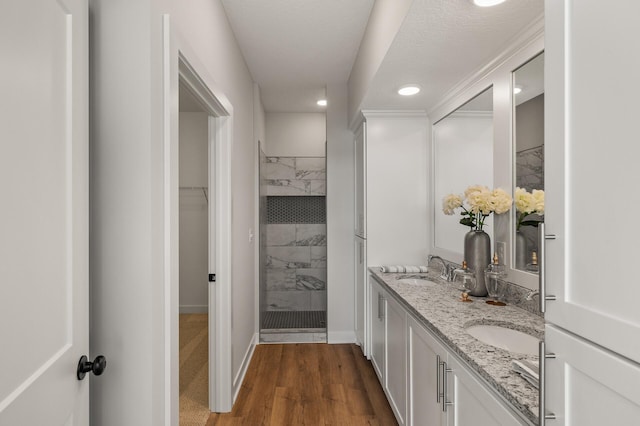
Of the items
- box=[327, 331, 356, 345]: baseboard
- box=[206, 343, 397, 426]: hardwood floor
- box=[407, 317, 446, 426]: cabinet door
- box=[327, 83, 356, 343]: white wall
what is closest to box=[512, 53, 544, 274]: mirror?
box=[407, 317, 446, 426]: cabinet door

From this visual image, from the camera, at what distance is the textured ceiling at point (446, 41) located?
148 cm

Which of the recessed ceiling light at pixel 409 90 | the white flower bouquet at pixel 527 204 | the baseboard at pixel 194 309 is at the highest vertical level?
the recessed ceiling light at pixel 409 90

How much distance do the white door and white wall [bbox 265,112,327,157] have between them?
3.76 metres

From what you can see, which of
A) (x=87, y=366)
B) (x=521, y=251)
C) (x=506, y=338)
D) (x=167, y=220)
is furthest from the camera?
(x=521, y=251)

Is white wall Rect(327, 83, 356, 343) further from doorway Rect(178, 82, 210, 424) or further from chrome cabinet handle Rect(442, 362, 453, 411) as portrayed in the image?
chrome cabinet handle Rect(442, 362, 453, 411)

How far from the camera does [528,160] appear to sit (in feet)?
5.62

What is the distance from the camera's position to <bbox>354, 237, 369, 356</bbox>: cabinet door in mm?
3180

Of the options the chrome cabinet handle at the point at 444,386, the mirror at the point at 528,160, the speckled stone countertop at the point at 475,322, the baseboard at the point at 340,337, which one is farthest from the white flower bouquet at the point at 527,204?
the baseboard at the point at 340,337

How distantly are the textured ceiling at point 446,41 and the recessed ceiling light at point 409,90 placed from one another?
0.15 feet

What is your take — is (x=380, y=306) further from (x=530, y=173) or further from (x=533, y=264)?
(x=530, y=173)

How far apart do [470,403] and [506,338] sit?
0.43 m

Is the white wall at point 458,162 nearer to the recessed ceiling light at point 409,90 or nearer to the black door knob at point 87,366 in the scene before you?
the recessed ceiling light at point 409,90

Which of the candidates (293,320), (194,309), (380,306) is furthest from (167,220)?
(194,309)

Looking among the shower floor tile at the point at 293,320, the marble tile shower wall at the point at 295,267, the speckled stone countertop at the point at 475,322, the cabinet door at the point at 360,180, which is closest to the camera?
the speckled stone countertop at the point at 475,322
